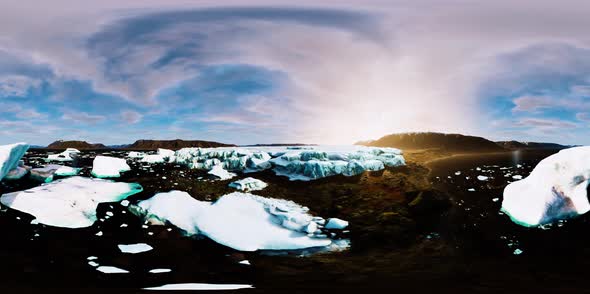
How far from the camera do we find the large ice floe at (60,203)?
7895 millimetres

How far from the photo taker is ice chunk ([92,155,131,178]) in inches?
673

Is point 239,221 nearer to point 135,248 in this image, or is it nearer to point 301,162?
point 135,248

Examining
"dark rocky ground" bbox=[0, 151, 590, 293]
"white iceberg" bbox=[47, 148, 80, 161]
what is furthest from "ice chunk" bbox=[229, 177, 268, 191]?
"white iceberg" bbox=[47, 148, 80, 161]

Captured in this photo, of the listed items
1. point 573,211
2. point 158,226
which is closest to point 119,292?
point 158,226

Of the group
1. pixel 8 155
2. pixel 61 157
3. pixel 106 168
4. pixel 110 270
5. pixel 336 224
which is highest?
pixel 8 155

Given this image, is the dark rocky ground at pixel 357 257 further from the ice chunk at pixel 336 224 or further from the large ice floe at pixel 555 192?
the large ice floe at pixel 555 192

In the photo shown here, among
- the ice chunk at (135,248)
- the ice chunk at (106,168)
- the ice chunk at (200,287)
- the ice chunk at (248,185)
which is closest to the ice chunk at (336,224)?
the ice chunk at (200,287)

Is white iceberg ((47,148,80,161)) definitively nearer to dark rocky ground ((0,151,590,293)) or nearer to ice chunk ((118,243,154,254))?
dark rocky ground ((0,151,590,293))

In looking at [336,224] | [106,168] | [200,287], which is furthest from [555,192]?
[106,168]

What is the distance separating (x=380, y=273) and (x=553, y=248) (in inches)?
162

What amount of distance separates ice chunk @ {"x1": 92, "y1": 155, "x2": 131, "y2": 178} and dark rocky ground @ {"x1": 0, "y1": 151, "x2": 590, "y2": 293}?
901 centimetres

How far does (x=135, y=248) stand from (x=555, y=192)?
1058 centimetres

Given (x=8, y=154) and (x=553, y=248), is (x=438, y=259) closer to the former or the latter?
(x=553, y=248)

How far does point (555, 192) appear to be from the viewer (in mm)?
8312
